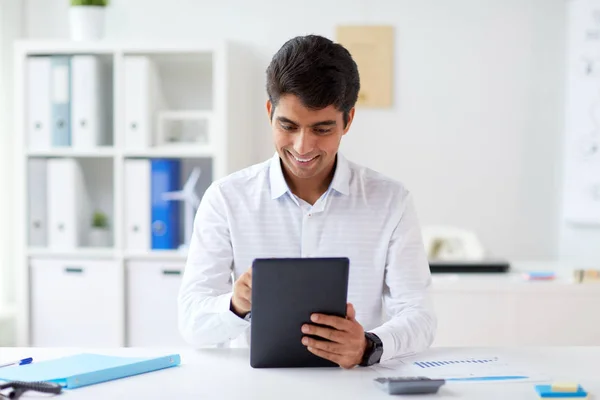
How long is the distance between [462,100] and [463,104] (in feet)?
0.06

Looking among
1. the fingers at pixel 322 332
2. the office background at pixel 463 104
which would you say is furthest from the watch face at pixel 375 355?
the office background at pixel 463 104

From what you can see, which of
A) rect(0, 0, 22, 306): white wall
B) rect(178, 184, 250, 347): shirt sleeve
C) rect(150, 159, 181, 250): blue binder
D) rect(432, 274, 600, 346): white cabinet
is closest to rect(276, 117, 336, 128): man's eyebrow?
rect(178, 184, 250, 347): shirt sleeve

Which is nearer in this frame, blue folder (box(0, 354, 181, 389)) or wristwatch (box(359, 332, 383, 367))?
blue folder (box(0, 354, 181, 389))

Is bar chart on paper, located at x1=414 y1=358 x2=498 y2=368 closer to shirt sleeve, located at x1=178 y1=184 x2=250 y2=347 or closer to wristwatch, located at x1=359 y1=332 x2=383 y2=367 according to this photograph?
wristwatch, located at x1=359 y1=332 x2=383 y2=367

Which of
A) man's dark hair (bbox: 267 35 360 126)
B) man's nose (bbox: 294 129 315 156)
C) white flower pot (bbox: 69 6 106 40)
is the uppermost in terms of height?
white flower pot (bbox: 69 6 106 40)

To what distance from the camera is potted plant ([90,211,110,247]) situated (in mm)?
3531

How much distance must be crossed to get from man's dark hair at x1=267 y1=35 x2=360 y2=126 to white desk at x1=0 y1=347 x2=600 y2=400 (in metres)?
0.57

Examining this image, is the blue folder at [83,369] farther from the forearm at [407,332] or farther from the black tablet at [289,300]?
the forearm at [407,332]

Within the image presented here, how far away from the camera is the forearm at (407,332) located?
5.93 feet

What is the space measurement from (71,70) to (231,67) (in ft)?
2.04

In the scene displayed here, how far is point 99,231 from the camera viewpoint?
3.54 metres

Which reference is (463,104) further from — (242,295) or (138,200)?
(242,295)

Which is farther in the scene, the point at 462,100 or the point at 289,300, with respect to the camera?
the point at 462,100

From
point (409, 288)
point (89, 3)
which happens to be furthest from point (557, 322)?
point (89, 3)
